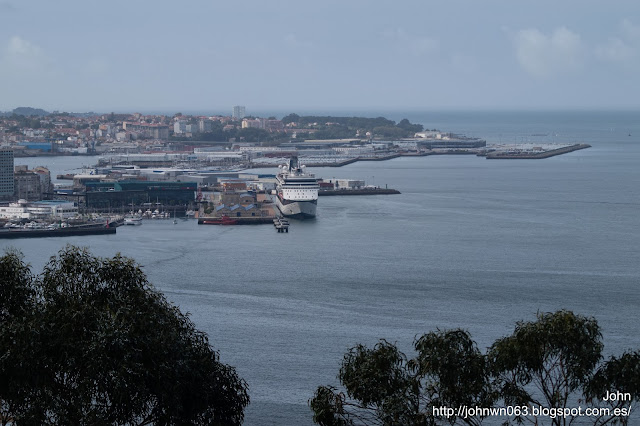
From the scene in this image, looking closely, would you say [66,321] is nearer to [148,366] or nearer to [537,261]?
[148,366]

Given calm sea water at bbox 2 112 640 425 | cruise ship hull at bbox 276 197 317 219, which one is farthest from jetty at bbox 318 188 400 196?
cruise ship hull at bbox 276 197 317 219

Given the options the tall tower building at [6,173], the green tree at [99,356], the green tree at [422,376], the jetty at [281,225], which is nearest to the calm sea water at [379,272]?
the jetty at [281,225]

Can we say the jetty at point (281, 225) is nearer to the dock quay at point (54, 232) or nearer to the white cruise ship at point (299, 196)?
the white cruise ship at point (299, 196)

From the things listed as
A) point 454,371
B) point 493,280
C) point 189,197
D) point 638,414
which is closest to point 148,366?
point 454,371

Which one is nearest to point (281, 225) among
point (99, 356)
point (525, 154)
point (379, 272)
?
point (379, 272)

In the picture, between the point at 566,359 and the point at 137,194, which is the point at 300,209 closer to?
the point at 137,194

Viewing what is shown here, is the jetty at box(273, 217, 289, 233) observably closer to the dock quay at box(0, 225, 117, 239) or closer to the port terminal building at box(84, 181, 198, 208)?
the dock quay at box(0, 225, 117, 239)
